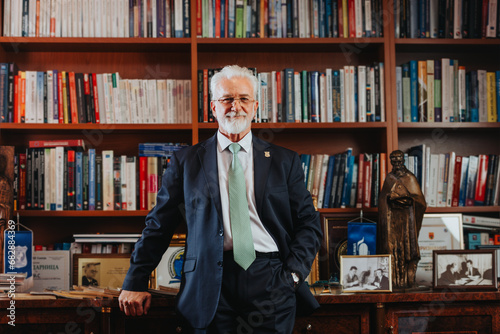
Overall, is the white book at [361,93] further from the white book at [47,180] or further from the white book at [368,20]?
the white book at [47,180]

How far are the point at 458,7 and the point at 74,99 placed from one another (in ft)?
6.48

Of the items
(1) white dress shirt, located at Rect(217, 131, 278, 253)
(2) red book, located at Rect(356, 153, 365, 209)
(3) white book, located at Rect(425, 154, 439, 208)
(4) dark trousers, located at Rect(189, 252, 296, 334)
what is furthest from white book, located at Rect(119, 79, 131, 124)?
(3) white book, located at Rect(425, 154, 439, 208)

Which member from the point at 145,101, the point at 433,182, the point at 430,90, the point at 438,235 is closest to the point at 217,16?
the point at 145,101

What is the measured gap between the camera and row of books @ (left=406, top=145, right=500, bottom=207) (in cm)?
264

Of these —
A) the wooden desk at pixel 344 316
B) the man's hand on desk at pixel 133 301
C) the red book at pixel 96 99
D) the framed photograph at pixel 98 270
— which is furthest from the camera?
the red book at pixel 96 99

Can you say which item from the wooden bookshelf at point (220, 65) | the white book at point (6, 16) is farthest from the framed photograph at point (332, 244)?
the white book at point (6, 16)

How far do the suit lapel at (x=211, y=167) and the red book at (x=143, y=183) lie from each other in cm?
61

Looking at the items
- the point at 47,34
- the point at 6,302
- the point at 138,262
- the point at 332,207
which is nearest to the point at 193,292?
the point at 138,262

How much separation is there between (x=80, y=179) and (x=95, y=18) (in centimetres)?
80

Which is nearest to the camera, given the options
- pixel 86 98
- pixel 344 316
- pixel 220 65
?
pixel 344 316

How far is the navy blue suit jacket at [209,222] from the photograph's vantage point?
6.08 feet

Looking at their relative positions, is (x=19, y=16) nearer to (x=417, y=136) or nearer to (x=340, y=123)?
(x=340, y=123)

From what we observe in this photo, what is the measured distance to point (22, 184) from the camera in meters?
2.54

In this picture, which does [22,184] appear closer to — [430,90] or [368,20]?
[368,20]
